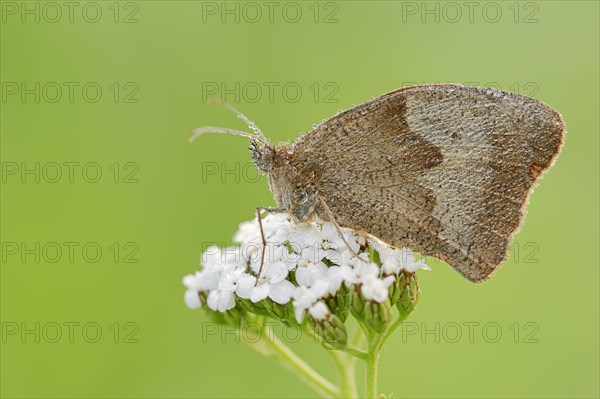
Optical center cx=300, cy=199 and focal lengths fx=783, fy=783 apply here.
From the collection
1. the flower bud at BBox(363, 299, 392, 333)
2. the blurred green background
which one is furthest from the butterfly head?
the blurred green background

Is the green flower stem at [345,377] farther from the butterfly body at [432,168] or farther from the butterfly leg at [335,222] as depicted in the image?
the butterfly body at [432,168]

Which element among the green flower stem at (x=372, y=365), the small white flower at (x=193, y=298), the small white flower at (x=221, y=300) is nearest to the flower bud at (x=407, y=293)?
the green flower stem at (x=372, y=365)

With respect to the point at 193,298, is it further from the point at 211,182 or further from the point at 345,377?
the point at 211,182

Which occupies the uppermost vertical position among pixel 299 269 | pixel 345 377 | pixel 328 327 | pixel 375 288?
pixel 299 269

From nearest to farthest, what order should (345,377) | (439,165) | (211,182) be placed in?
(345,377) < (439,165) < (211,182)

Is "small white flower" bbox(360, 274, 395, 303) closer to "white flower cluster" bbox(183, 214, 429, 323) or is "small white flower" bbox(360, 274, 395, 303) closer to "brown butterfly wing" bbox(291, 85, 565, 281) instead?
"white flower cluster" bbox(183, 214, 429, 323)

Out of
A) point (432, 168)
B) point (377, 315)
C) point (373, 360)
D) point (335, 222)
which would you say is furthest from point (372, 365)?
point (432, 168)
